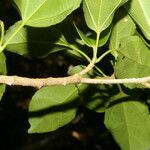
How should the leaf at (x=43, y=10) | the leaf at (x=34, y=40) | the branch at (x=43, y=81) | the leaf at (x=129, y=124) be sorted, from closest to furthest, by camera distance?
the branch at (x=43, y=81), the leaf at (x=43, y=10), the leaf at (x=34, y=40), the leaf at (x=129, y=124)

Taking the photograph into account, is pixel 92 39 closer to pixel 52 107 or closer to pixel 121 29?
pixel 121 29

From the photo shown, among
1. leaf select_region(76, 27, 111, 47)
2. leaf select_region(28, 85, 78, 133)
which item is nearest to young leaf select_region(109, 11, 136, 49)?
leaf select_region(76, 27, 111, 47)

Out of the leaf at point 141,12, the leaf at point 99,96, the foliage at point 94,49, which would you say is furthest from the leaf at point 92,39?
the leaf at point 99,96

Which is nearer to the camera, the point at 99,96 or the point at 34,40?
the point at 34,40

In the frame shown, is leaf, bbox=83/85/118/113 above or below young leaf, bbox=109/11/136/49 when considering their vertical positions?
below

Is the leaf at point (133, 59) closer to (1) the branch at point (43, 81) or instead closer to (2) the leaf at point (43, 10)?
(1) the branch at point (43, 81)

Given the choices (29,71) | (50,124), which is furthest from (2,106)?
(50,124)

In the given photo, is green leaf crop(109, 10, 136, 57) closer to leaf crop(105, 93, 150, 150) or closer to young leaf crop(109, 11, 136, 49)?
young leaf crop(109, 11, 136, 49)

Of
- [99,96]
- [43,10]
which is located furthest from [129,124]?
[43,10]
